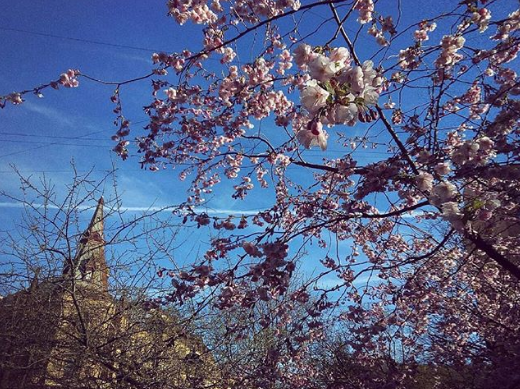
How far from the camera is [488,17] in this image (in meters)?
3.42

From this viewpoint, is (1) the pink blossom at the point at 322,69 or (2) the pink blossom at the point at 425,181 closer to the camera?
(1) the pink blossom at the point at 322,69

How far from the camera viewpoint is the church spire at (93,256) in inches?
271

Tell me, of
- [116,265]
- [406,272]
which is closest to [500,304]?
[406,272]

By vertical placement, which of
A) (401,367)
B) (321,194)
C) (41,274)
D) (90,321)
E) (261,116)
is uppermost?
(261,116)

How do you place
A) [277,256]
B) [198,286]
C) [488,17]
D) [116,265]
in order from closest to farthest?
[277,256] < [488,17] < [198,286] < [116,265]

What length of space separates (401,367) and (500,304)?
217 centimetres

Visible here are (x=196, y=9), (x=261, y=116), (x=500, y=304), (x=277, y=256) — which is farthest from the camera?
(x=500, y=304)

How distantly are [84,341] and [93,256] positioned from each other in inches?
65.6

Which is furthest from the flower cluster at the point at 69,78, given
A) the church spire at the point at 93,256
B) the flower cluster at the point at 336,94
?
the flower cluster at the point at 336,94

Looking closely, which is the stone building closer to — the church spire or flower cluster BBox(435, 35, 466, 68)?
the church spire

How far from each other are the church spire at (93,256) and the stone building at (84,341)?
24 millimetres

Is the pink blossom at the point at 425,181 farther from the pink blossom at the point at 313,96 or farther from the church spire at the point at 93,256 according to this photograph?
the church spire at the point at 93,256

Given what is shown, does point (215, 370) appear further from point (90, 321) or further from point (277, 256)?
point (277, 256)

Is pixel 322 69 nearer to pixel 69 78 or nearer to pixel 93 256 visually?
pixel 69 78
